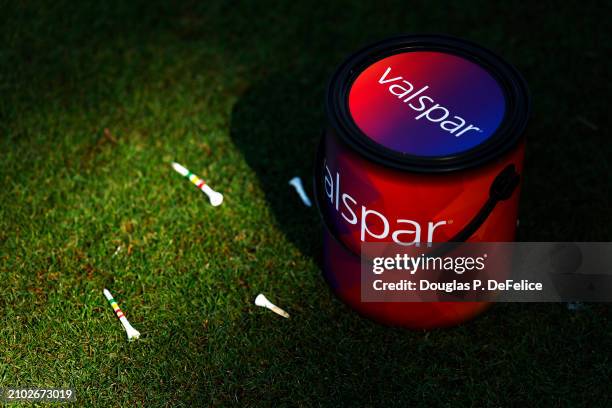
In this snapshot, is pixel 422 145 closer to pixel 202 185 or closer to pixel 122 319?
pixel 202 185

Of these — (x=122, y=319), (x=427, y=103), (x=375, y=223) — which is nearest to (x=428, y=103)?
(x=427, y=103)

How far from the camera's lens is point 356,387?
319 cm

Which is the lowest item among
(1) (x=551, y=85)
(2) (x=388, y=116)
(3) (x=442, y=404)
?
(3) (x=442, y=404)

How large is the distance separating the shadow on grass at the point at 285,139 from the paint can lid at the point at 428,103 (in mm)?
889

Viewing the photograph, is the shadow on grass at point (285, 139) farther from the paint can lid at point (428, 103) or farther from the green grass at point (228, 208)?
the paint can lid at point (428, 103)

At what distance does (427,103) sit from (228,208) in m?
1.20

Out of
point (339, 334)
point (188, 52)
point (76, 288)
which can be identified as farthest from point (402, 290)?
point (188, 52)

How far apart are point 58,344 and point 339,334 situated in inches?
42.8

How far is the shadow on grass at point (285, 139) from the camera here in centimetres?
373

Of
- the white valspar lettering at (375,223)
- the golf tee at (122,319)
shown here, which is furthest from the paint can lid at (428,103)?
the golf tee at (122,319)

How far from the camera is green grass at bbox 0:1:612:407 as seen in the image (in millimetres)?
3234

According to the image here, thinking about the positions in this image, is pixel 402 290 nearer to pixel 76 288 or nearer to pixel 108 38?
pixel 76 288

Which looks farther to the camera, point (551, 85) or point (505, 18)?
point (505, 18)

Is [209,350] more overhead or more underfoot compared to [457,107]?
more underfoot
